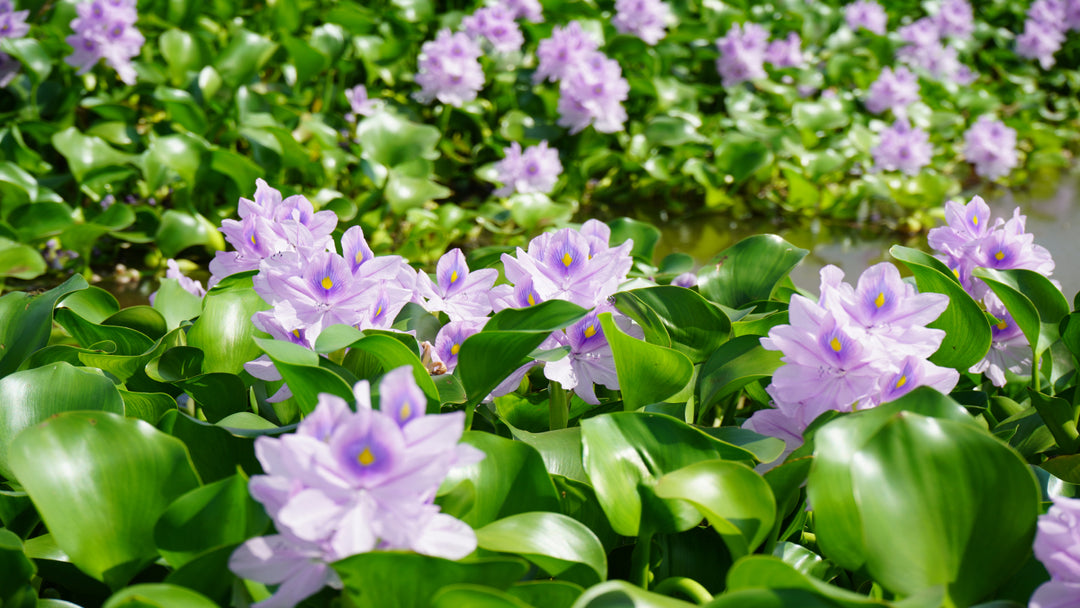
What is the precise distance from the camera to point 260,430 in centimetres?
106

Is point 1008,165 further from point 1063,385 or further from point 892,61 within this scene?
point 1063,385

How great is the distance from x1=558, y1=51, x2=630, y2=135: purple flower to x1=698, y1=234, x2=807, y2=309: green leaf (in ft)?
8.14

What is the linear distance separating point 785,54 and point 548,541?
16.6 ft

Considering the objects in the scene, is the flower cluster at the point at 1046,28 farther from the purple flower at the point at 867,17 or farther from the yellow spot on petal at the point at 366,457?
the yellow spot on petal at the point at 366,457

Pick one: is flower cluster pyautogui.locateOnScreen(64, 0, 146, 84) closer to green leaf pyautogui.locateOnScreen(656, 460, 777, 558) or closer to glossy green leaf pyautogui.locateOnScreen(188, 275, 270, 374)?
glossy green leaf pyautogui.locateOnScreen(188, 275, 270, 374)

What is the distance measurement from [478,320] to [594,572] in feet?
1.44

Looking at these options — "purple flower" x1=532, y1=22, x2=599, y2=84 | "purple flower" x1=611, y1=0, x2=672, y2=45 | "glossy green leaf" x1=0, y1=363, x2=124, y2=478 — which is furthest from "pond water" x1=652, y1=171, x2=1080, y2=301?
"glossy green leaf" x1=0, y1=363, x2=124, y2=478

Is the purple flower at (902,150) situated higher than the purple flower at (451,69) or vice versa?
the purple flower at (451,69)


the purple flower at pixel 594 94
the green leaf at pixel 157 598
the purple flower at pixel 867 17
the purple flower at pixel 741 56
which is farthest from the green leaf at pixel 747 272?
the purple flower at pixel 867 17

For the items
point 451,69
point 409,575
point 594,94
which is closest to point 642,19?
point 594,94

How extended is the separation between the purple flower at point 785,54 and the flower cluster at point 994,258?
4.25 metres

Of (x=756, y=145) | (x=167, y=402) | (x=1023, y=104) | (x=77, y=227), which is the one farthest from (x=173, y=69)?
(x=1023, y=104)

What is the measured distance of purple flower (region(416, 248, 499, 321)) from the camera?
52.0 inches

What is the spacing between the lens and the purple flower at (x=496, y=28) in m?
4.48
